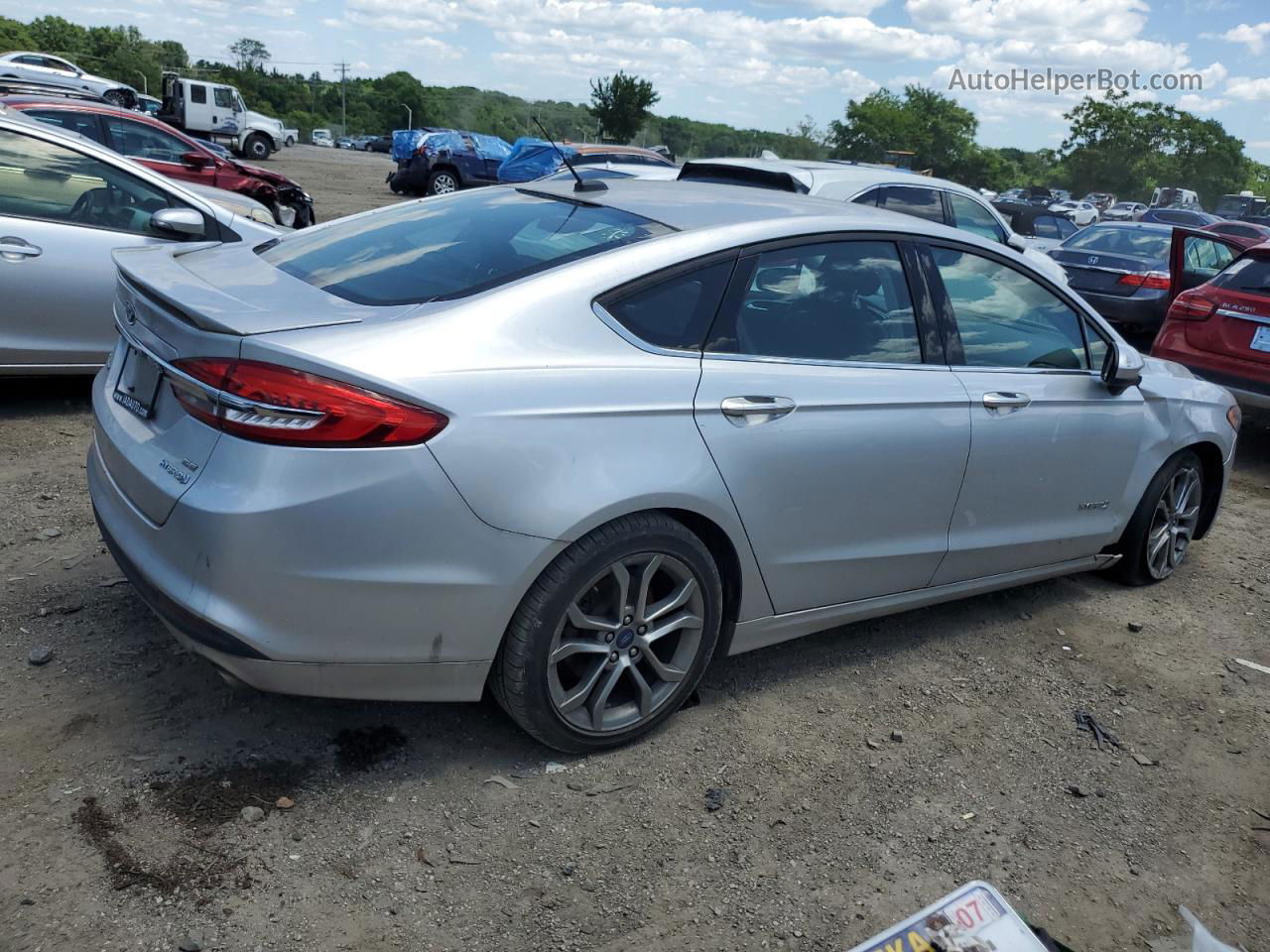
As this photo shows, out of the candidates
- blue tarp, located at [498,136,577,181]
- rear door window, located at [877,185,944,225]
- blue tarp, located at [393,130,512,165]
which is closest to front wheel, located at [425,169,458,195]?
blue tarp, located at [393,130,512,165]

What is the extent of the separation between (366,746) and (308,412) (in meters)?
1.10

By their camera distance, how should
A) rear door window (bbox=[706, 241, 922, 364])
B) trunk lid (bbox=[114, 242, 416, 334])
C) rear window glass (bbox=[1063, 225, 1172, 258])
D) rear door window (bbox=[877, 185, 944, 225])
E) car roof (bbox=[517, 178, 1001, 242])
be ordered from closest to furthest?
trunk lid (bbox=[114, 242, 416, 334]) → rear door window (bbox=[706, 241, 922, 364]) → car roof (bbox=[517, 178, 1001, 242]) → rear door window (bbox=[877, 185, 944, 225]) → rear window glass (bbox=[1063, 225, 1172, 258])

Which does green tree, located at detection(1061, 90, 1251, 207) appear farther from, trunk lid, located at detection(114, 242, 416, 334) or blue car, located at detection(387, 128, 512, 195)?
trunk lid, located at detection(114, 242, 416, 334)

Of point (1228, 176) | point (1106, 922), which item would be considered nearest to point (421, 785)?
point (1106, 922)

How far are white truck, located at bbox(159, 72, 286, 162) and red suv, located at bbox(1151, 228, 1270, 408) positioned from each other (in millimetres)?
33769

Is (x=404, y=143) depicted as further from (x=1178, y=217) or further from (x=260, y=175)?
(x=1178, y=217)

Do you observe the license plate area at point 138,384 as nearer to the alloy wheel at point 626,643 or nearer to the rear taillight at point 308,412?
the rear taillight at point 308,412

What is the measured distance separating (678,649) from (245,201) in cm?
546

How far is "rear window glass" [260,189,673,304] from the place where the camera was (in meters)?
3.04

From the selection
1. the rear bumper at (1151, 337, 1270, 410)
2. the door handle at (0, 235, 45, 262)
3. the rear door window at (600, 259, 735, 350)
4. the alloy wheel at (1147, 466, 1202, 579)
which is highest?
the rear door window at (600, 259, 735, 350)

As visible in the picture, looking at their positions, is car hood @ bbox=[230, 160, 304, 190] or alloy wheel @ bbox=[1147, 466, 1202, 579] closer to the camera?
alloy wheel @ bbox=[1147, 466, 1202, 579]

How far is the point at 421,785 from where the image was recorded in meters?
2.96

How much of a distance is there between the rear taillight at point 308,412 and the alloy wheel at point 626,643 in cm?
67

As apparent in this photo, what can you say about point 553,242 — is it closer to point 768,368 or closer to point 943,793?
point 768,368
